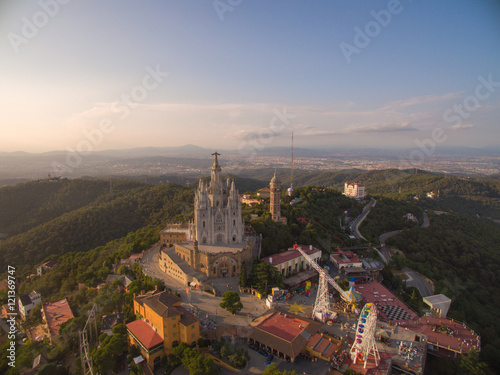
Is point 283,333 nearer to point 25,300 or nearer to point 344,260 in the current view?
point 344,260

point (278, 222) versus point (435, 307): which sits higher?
point (278, 222)

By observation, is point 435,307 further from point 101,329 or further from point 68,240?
point 68,240

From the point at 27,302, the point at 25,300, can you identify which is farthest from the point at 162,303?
the point at 25,300

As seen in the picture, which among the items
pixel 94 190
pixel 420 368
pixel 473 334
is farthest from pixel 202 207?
pixel 94 190

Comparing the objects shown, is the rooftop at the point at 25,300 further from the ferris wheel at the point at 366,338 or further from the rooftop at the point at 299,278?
the ferris wheel at the point at 366,338

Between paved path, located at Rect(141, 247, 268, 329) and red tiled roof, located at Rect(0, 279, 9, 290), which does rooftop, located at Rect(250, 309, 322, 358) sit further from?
red tiled roof, located at Rect(0, 279, 9, 290)

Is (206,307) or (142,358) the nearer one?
(142,358)

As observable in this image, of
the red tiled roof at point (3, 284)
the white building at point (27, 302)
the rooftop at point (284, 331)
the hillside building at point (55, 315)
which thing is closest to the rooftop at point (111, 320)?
the hillside building at point (55, 315)
